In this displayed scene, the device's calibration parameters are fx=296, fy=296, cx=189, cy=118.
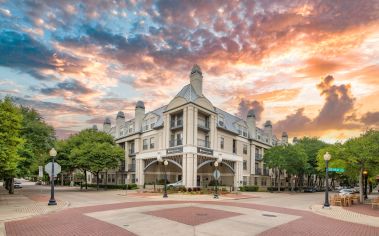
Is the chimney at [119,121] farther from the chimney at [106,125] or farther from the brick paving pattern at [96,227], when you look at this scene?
the brick paving pattern at [96,227]

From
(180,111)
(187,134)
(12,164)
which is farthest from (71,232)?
→ (180,111)

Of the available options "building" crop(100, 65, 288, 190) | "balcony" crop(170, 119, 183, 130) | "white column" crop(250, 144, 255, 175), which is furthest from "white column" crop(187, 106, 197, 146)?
"white column" crop(250, 144, 255, 175)

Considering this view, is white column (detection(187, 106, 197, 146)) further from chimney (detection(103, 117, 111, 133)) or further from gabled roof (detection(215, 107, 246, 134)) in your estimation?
chimney (detection(103, 117, 111, 133))

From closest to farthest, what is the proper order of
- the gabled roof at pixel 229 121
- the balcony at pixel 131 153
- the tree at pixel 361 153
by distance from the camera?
1. the tree at pixel 361 153
2. the gabled roof at pixel 229 121
3. the balcony at pixel 131 153

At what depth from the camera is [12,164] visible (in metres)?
20.8

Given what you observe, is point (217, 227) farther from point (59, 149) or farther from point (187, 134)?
point (59, 149)

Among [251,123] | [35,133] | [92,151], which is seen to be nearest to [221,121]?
[251,123]

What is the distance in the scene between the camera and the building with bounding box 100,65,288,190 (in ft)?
137

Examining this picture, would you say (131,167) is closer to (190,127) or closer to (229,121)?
(229,121)

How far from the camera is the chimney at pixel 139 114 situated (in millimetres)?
56031

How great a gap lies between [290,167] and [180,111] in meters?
24.1

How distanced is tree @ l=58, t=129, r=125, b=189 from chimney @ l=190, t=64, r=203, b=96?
1705 cm

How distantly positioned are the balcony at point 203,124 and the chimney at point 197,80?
4.14 m

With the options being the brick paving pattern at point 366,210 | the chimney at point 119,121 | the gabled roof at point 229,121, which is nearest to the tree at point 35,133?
the chimney at point 119,121
